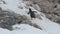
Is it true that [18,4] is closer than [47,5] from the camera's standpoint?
Yes

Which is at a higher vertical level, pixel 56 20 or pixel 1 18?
pixel 1 18

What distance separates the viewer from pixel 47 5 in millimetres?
17141

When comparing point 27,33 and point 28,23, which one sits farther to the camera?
point 28,23

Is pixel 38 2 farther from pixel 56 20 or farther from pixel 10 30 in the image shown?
pixel 10 30

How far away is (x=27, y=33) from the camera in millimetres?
9414

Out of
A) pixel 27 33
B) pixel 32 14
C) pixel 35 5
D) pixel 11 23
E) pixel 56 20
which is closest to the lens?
pixel 27 33

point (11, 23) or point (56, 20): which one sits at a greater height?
point (11, 23)

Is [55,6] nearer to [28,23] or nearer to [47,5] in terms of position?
[47,5]

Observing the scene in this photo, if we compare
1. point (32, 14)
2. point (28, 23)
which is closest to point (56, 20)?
point (32, 14)

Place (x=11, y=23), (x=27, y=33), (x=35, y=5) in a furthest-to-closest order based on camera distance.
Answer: (x=35, y=5)
(x=11, y=23)
(x=27, y=33)

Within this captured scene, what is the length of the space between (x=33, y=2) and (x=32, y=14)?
3.63m

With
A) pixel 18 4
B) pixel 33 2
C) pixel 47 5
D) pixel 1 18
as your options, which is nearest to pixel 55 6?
pixel 47 5

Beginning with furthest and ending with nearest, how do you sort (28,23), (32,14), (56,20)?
(56,20) < (32,14) < (28,23)

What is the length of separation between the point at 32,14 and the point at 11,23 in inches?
124
